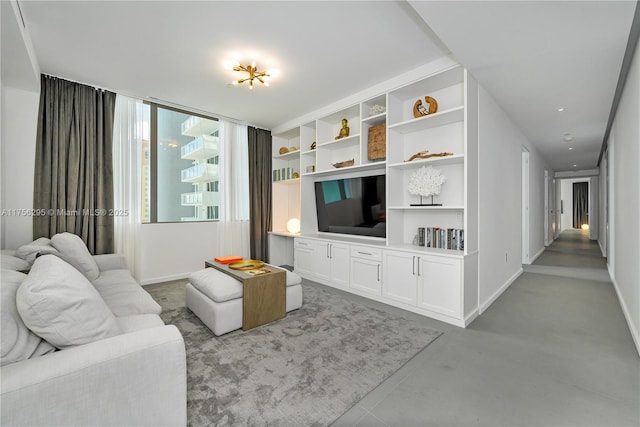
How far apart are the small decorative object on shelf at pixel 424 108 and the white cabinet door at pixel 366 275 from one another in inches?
70.8

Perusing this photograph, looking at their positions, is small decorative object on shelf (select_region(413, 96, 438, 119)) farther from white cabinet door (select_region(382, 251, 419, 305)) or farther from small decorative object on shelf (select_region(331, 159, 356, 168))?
white cabinet door (select_region(382, 251, 419, 305))

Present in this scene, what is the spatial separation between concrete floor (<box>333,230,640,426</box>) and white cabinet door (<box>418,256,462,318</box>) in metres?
0.17

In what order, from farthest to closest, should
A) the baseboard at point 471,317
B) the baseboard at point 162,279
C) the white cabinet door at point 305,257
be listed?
the white cabinet door at point 305,257
the baseboard at point 162,279
the baseboard at point 471,317

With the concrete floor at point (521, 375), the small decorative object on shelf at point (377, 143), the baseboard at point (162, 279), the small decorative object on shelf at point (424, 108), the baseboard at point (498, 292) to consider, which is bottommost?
the concrete floor at point (521, 375)

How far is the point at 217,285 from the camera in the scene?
2.57 m

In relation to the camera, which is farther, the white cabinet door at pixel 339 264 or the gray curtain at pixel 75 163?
the white cabinet door at pixel 339 264

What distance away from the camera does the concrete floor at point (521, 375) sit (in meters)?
1.54

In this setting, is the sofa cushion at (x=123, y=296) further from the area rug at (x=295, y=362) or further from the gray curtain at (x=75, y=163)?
the gray curtain at (x=75, y=163)

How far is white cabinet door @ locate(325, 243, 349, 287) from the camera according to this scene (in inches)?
148

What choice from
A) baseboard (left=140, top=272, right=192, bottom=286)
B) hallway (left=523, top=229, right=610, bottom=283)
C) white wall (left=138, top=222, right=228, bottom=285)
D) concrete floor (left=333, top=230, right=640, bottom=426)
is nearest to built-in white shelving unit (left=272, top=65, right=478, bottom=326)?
concrete floor (left=333, top=230, right=640, bottom=426)

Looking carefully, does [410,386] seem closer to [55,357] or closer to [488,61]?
[55,357]

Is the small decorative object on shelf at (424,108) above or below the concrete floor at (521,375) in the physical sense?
above

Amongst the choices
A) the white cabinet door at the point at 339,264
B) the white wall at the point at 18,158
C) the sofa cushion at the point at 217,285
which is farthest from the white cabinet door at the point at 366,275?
the white wall at the point at 18,158

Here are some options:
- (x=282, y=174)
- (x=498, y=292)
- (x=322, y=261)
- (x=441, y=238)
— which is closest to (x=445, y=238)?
(x=441, y=238)
